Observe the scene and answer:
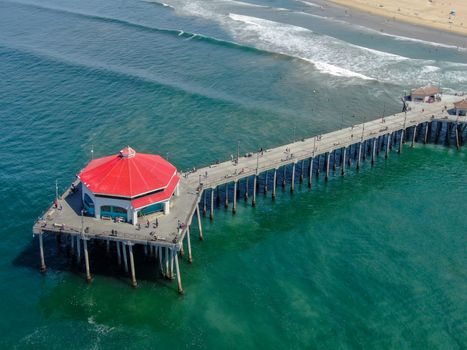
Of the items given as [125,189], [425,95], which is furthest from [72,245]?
[425,95]

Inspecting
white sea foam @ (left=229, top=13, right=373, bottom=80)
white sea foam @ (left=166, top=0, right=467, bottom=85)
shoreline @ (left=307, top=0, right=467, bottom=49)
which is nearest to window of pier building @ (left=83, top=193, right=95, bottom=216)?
white sea foam @ (left=166, top=0, right=467, bottom=85)

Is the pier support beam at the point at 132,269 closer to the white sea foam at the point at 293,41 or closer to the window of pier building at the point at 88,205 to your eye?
the window of pier building at the point at 88,205

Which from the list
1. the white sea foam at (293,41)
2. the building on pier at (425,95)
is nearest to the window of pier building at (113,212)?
the building on pier at (425,95)

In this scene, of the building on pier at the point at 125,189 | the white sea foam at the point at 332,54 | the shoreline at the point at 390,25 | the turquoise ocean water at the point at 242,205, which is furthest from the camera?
the shoreline at the point at 390,25

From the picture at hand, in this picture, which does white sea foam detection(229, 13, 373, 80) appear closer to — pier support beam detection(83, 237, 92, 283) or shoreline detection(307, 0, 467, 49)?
shoreline detection(307, 0, 467, 49)

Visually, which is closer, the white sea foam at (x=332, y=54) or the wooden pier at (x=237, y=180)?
the wooden pier at (x=237, y=180)

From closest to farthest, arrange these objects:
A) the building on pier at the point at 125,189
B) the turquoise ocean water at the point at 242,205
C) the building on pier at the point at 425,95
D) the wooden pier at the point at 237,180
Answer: the turquoise ocean water at the point at 242,205 < the wooden pier at the point at 237,180 < the building on pier at the point at 125,189 < the building on pier at the point at 425,95
